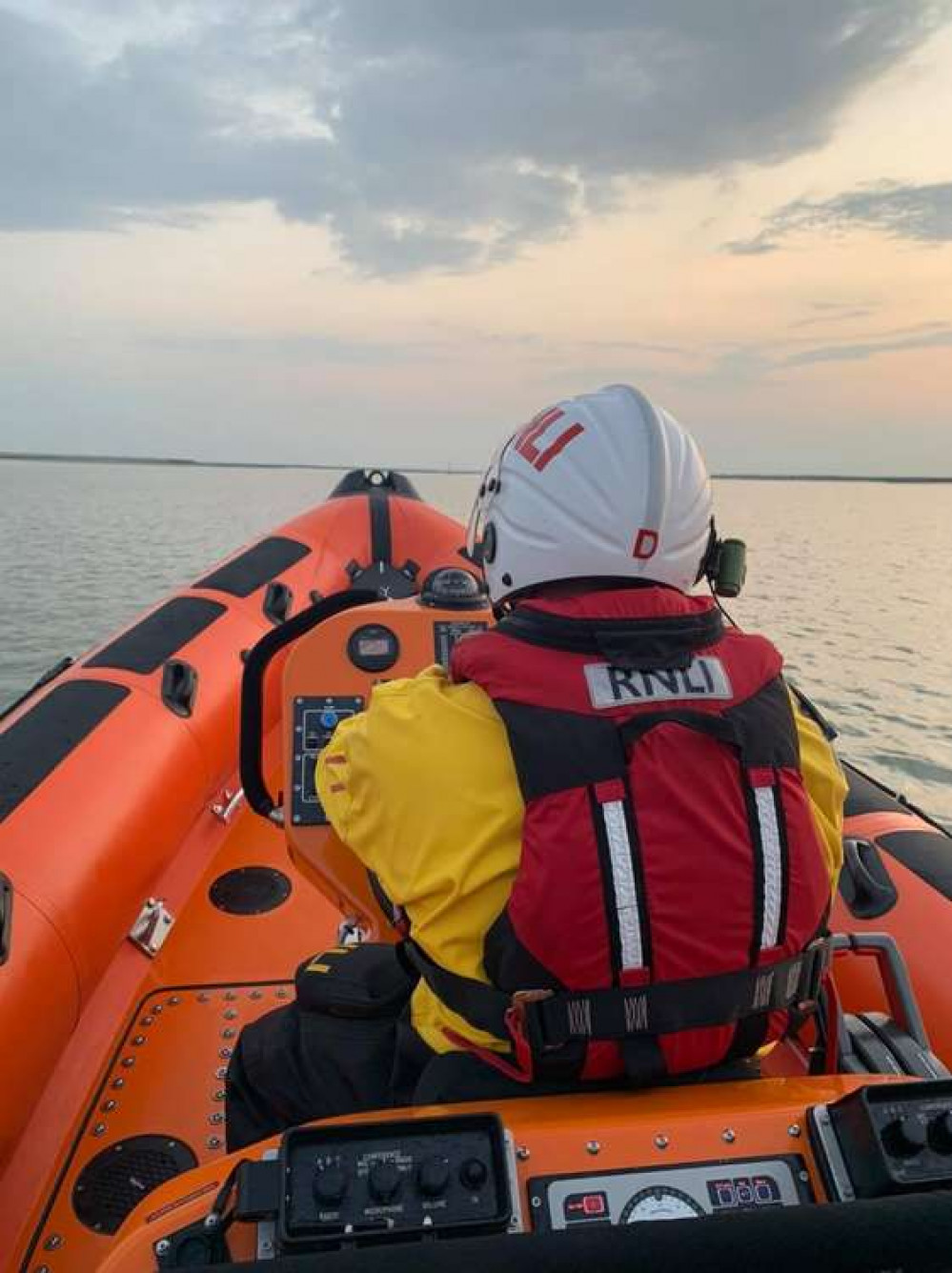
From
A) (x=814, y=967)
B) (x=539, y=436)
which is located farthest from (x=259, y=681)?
(x=814, y=967)

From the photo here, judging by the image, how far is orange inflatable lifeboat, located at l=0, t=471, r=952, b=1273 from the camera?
896 mm

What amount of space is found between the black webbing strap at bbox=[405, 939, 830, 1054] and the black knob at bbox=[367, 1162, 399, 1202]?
25 cm

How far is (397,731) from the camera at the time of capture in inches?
47.8

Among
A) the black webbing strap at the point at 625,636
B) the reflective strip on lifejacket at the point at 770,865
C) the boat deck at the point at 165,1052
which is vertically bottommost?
the boat deck at the point at 165,1052

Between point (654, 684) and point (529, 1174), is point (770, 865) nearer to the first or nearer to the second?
point (654, 684)

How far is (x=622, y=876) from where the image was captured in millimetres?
1073

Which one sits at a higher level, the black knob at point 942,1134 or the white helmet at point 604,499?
the white helmet at point 604,499

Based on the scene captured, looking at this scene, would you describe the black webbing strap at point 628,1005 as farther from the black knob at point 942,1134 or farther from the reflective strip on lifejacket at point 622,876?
the black knob at point 942,1134

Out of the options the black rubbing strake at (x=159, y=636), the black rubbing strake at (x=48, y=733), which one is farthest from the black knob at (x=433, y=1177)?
the black rubbing strake at (x=159, y=636)

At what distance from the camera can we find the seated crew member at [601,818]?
108 centimetres

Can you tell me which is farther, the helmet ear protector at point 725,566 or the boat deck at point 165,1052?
the boat deck at point 165,1052

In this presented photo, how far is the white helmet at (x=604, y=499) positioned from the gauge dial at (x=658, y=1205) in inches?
29.8

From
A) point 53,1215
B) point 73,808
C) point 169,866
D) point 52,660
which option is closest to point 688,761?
point 53,1215

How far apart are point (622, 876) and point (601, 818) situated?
70 millimetres
